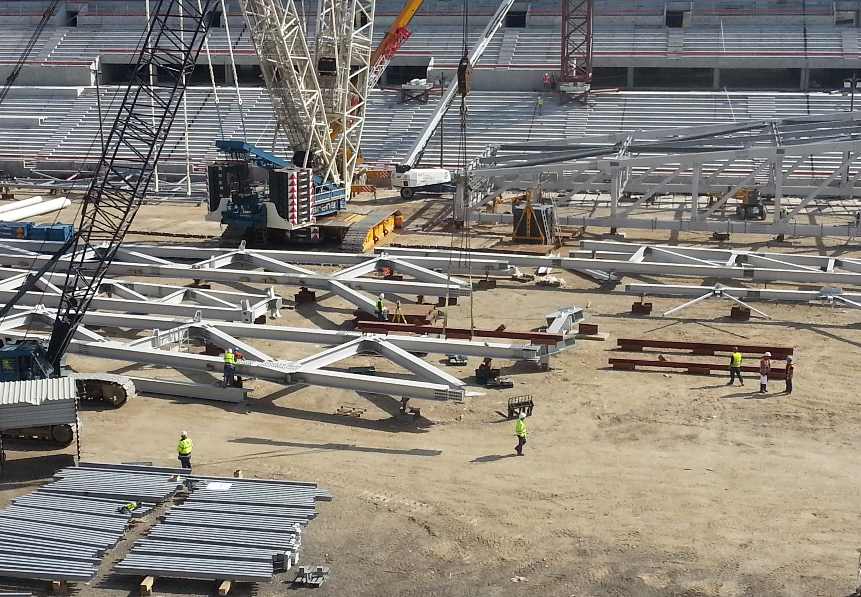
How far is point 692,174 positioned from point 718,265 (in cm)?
1064

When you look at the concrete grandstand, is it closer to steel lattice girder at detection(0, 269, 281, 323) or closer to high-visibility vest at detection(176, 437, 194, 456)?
steel lattice girder at detection(0, 269, 281, 323)

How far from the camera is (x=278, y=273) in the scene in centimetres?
3331

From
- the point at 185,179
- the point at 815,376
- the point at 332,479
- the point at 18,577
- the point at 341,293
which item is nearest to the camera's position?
the point at 18,577

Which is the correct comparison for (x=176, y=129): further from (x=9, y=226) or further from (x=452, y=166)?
(x=9, y=226)

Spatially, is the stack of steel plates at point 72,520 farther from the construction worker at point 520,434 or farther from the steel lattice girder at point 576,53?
the steel lattice girder at point 576,53

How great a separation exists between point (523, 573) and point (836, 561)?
15.1ft

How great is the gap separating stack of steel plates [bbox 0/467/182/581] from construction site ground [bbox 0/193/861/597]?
37 cm

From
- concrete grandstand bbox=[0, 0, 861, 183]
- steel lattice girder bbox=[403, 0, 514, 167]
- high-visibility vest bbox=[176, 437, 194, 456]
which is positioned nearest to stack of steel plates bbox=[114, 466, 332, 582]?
high-visibility vest bbox=[176, 437, 194, 456]

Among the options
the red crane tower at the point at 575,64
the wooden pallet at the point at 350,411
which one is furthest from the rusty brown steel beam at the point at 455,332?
the red crane tower at the point at 575,64

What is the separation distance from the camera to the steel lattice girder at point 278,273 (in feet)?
104

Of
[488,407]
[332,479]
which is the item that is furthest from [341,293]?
[332,479]

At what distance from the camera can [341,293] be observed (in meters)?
31.3

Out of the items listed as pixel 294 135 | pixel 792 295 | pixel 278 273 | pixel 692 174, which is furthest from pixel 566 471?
pixel 692 174

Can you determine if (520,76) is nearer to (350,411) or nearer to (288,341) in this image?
(288,341)
